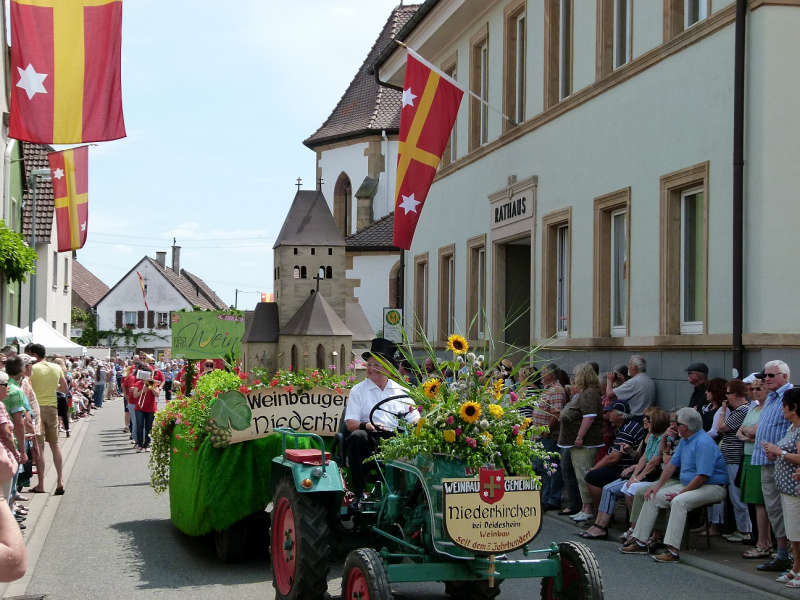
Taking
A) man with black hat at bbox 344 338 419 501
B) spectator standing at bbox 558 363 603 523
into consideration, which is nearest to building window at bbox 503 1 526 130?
spectator standing at bbox 558 363 603 523

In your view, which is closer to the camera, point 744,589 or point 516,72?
point 744,589

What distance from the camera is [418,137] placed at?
741 inches

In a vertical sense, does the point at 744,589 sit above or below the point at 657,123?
below

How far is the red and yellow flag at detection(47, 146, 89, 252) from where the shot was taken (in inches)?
984

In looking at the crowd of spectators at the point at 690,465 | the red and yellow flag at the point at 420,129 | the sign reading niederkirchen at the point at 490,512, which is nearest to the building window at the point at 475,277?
the red and yellow flag at the point at 420,129

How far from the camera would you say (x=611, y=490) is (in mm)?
11742

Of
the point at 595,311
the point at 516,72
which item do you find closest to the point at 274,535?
the point at 595,311

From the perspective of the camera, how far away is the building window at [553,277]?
1912 centimetres

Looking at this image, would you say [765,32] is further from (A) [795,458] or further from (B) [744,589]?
(B) [744,589]

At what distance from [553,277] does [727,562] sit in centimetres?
961

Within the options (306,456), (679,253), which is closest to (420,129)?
(679,253)

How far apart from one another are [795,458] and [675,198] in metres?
6.40

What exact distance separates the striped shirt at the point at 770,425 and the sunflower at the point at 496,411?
3.68 metres

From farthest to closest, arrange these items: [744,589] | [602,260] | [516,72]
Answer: [516,72], [602,260], [744,589]
